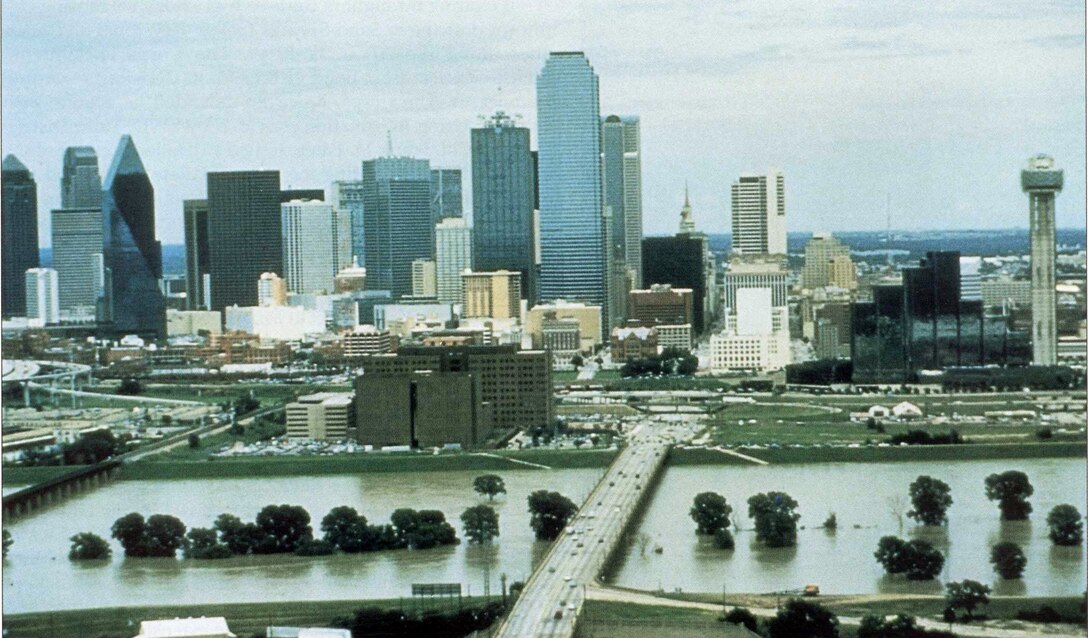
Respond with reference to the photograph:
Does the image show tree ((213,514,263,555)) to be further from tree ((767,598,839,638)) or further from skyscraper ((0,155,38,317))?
skyscraper ((0,155,38,317))

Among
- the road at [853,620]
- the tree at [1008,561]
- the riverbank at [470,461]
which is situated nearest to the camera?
the road at [853,620]

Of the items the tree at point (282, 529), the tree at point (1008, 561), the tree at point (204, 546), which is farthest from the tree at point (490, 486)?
the tree at point (1008, 561)

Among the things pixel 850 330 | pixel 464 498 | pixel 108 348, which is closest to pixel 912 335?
pixel 850 330

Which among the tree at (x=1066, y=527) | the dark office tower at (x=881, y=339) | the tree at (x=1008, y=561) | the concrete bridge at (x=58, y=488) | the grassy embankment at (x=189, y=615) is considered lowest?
the grassy embankment at (x=189, y=615)

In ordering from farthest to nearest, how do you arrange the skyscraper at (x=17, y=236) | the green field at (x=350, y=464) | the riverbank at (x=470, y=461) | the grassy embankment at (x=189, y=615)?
1. the skyscraper at (x=17, y=236)
2. the green field at (x=350, y=464)
3. the riverbank at (x=470, y=461)
4. the grassy embankment at (x=189, y=615)

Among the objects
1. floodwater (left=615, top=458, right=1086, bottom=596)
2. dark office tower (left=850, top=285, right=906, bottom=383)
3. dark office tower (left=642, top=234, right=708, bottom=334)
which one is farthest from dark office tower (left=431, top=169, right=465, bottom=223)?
floodwater (left=615, top=458, right=1086, bottom=596)

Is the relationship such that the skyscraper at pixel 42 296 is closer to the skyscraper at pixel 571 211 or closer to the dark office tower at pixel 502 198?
the dark office tower at pixel 502 198
